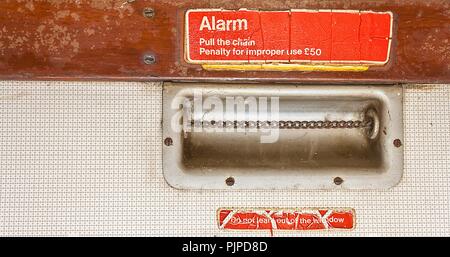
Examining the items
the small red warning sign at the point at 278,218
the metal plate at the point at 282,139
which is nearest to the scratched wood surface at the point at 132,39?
the metal plate at the point at 282,139

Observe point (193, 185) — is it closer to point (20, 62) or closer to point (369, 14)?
point (20, 62)

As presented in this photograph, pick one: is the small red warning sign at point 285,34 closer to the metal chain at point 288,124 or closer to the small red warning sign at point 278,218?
the metal chain at point 288,124

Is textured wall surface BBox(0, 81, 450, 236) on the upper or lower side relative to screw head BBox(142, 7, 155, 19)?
lower

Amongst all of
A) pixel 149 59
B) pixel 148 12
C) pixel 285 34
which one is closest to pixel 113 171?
pixel 149 59

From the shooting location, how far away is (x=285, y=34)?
149cm

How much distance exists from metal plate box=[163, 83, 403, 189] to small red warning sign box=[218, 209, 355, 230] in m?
0.08

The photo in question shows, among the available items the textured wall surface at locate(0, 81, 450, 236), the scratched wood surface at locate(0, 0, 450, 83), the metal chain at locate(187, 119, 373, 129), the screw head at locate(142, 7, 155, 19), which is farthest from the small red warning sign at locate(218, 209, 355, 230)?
the screw head at locate(142, 7, 155, 19)

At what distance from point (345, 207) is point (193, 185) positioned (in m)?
0.48

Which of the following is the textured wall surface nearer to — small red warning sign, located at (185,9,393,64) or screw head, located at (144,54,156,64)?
screw head, located at (144,54,156,64)

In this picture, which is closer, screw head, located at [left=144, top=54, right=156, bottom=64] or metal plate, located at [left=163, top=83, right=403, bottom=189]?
screw head, located at [left=144, top=54, right=156, bottom=64]

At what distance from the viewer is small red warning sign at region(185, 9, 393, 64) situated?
4.88 ft

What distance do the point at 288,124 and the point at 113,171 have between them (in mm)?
568

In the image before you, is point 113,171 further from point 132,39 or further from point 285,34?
point 285,34

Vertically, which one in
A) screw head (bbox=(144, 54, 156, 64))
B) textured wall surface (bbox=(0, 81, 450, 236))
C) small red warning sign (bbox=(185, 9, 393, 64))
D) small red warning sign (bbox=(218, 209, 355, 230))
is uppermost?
small red warning sign (bbox=(185, 9, 393, 64))
